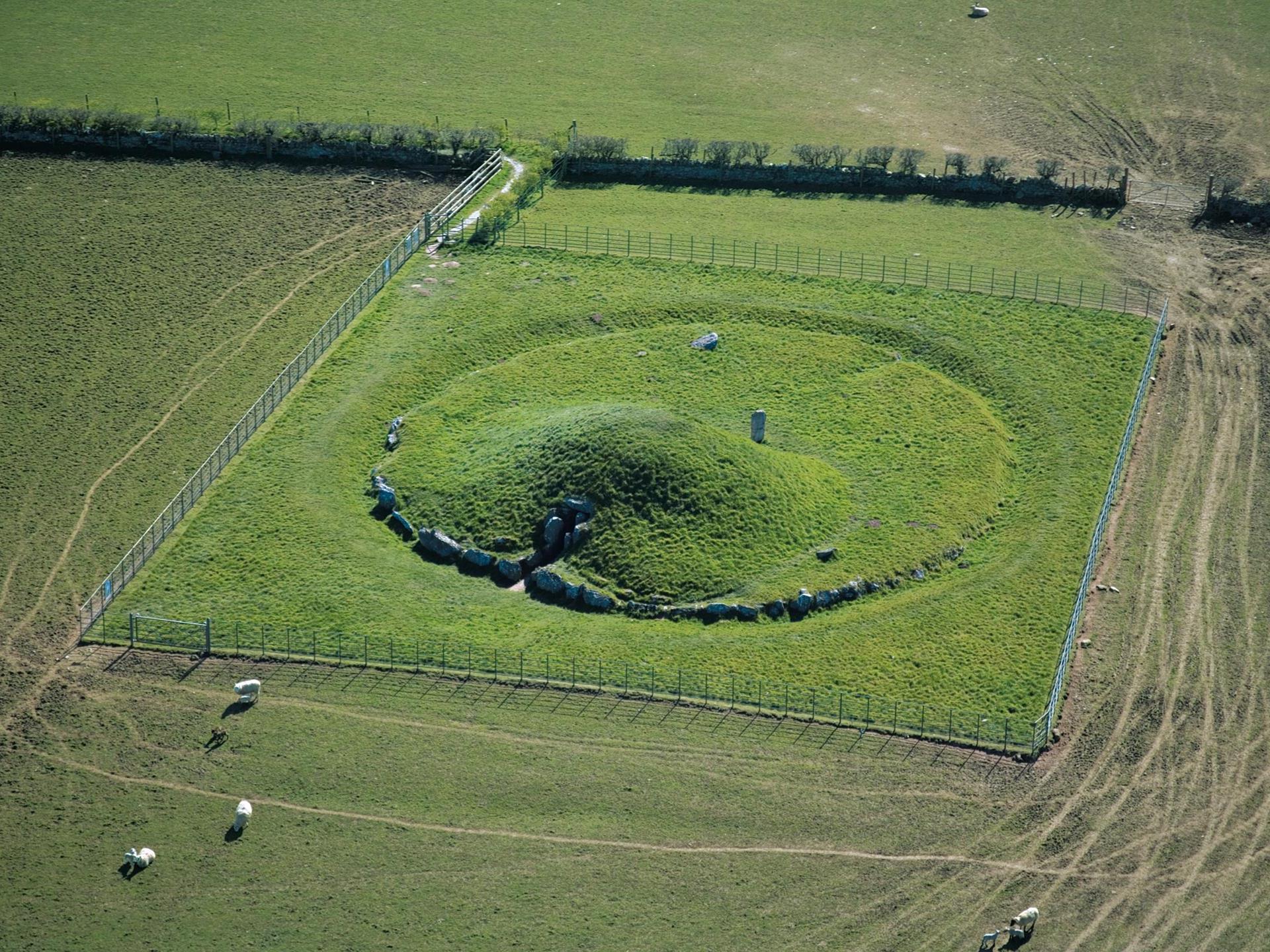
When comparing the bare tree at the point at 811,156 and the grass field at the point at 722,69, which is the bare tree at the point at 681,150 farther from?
the bare tree at the point at 811,156

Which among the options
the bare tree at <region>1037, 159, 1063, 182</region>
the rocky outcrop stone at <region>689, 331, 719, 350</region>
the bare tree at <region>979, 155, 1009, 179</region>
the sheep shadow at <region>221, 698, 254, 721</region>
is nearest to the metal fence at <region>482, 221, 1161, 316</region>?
the rocky outcrop stone at <region>689, 331, 719, 350</region>

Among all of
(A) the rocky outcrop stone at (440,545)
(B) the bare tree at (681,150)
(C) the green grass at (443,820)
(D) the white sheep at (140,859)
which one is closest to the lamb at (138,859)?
(D) the white sheep at (140,859)

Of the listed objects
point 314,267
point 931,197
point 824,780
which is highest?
point 931,197

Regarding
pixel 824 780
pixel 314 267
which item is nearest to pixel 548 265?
pixel 314 267

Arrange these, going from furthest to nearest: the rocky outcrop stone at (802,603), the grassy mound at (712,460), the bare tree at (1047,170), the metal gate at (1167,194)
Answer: the bare tree at (1047,170) → the metal gate at (1167,194) → the grassy mound at (712,460) → the rocky outcrop stone at (802,603)

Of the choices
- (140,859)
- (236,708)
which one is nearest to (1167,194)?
(236,708)

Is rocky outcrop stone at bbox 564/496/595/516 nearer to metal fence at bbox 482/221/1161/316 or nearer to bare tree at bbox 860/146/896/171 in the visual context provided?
metal fence at bbox 482/221/1161/316

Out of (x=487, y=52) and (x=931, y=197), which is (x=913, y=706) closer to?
(x=931, y=197)
